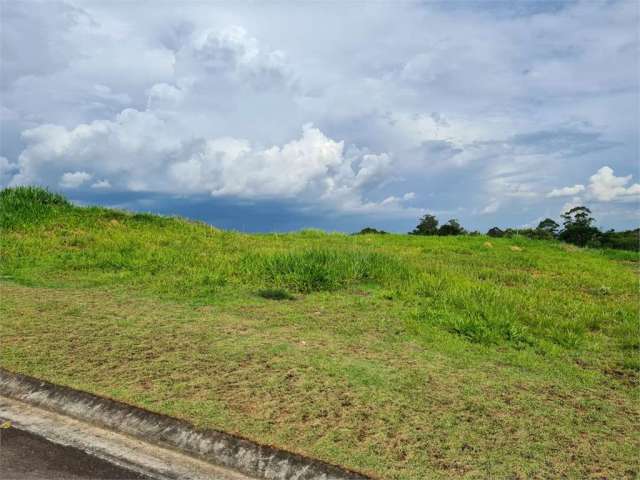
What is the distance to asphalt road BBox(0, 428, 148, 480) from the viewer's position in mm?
2786

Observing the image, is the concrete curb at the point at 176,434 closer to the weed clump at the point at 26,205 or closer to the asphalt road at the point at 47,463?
the asphalt road at the point at 47,463

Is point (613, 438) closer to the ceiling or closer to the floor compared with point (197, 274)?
closer to the floor

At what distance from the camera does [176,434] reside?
3.10 m

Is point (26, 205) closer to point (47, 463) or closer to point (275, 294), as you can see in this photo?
point (275, 294)

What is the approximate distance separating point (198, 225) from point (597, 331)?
9.84 meters

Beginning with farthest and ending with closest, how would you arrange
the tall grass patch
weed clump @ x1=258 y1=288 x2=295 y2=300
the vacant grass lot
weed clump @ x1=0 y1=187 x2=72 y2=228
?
1. weed clump @ x1=0 y1=187 x2=72 y2=228
2. the tall grass patch
3. weed clump @ x1=258 y1=288 x2=295 y2=300
4. the vacant grass lot

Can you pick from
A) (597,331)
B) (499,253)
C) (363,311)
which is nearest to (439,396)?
(363,311)

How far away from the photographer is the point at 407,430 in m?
3.17

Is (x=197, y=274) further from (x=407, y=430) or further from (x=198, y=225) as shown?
(x=198, y=225)

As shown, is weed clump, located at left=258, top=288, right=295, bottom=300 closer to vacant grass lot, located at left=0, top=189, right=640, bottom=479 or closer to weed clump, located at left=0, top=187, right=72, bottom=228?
vacant grass lot, located at left=0, top=189, right=640, bottom=479

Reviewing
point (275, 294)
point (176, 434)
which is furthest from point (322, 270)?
point (176, 434)

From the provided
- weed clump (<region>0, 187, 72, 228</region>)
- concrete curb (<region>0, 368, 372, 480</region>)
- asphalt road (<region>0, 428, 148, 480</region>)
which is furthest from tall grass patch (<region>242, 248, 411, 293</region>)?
weed clump (<region>0, 187, 72, 228</region>)

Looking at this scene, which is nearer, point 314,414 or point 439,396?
point 314,414

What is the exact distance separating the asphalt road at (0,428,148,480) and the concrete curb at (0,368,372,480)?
0.29 meters
